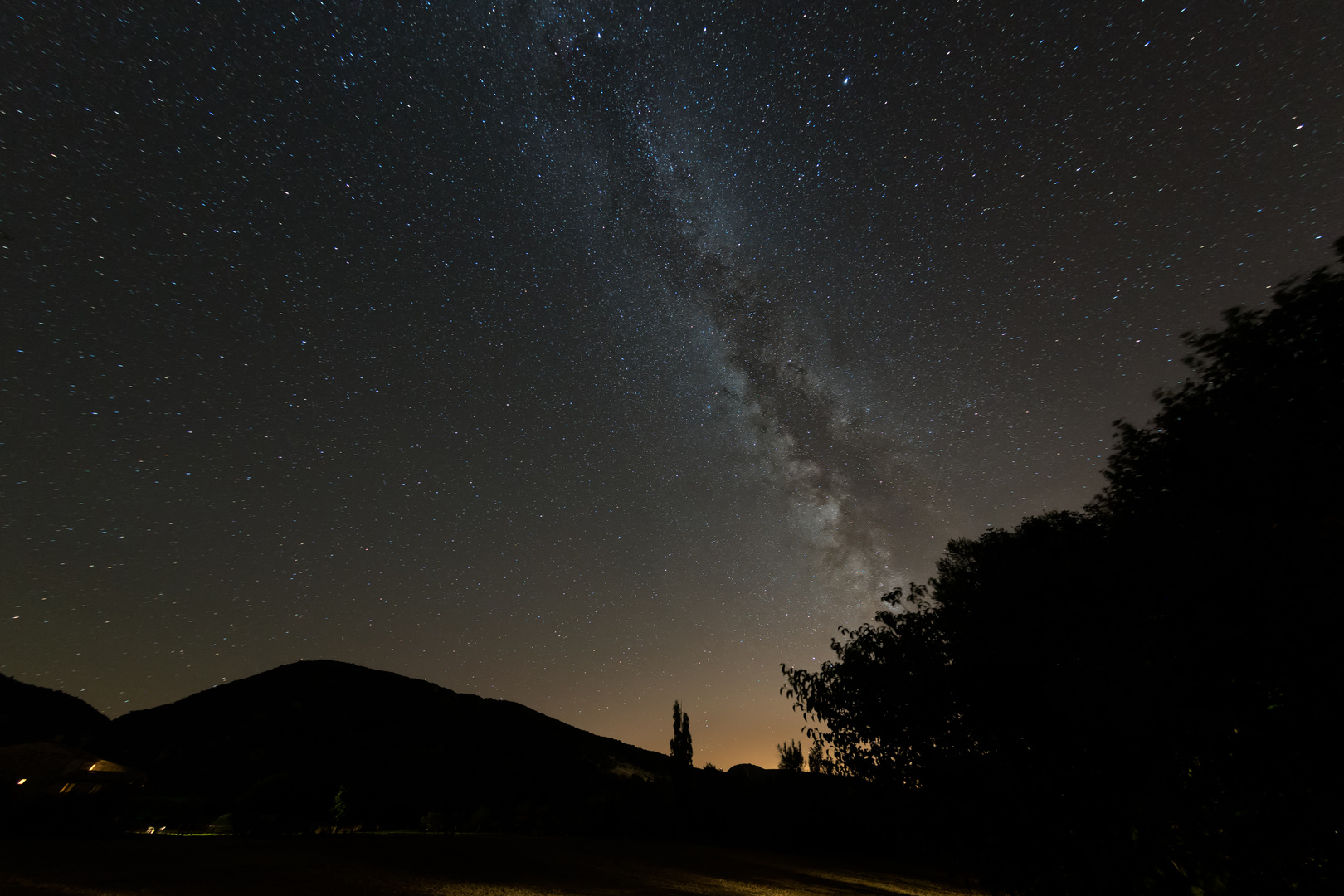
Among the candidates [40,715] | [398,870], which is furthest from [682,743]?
[40,715]

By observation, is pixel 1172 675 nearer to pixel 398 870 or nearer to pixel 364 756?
pixel 398 870

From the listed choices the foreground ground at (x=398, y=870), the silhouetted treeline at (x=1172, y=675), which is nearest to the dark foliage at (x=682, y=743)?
the foreground ground at (x=398, y=870)

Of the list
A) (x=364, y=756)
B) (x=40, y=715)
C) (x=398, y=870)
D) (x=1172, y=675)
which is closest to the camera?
(x=1172, y=675)

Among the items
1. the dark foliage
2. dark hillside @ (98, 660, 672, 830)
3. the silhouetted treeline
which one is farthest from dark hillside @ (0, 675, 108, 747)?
the silhouetted treeline

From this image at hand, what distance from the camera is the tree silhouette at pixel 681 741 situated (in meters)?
48.3

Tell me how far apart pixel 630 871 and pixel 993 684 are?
15.3 m

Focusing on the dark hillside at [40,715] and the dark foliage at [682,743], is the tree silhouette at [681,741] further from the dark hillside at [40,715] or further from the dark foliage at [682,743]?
the dark hillside at [40,715]

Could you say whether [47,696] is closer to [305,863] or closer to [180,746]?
[180,746]

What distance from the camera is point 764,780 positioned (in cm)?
3966

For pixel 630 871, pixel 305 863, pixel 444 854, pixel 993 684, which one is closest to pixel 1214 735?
pixel 993 684

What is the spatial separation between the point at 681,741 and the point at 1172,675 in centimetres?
4784

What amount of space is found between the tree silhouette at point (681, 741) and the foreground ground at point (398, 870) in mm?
23946

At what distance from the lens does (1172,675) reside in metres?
7.61

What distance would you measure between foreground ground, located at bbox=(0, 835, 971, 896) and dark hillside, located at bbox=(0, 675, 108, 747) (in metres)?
86.9
